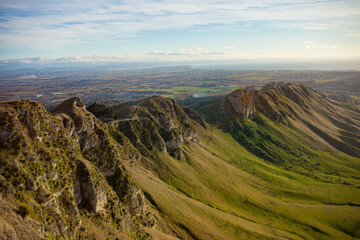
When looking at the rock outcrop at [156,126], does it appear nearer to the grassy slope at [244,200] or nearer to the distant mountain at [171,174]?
the distant mountain at [171,174]

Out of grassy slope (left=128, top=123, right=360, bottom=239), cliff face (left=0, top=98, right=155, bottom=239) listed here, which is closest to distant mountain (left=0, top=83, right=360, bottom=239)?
cliff face (left=0, top=98, right=155, bottom=239)

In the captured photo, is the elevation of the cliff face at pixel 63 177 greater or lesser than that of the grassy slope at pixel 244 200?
greater

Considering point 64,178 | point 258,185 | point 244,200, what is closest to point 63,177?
point 64,178

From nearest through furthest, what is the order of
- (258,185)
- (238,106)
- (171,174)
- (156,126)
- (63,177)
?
1. (63,177)
2. (171,174)
3. (156,126)
4. (258,185)
5. (238,106)

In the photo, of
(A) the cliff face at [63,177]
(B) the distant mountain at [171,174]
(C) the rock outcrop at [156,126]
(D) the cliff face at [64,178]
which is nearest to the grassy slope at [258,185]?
(B) the distant mountain at [171,174]

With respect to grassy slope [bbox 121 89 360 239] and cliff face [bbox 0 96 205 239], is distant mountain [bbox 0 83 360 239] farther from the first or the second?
grassy slope [bbox 121 89 360 239]

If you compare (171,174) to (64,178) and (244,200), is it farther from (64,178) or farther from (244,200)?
(64,178)
